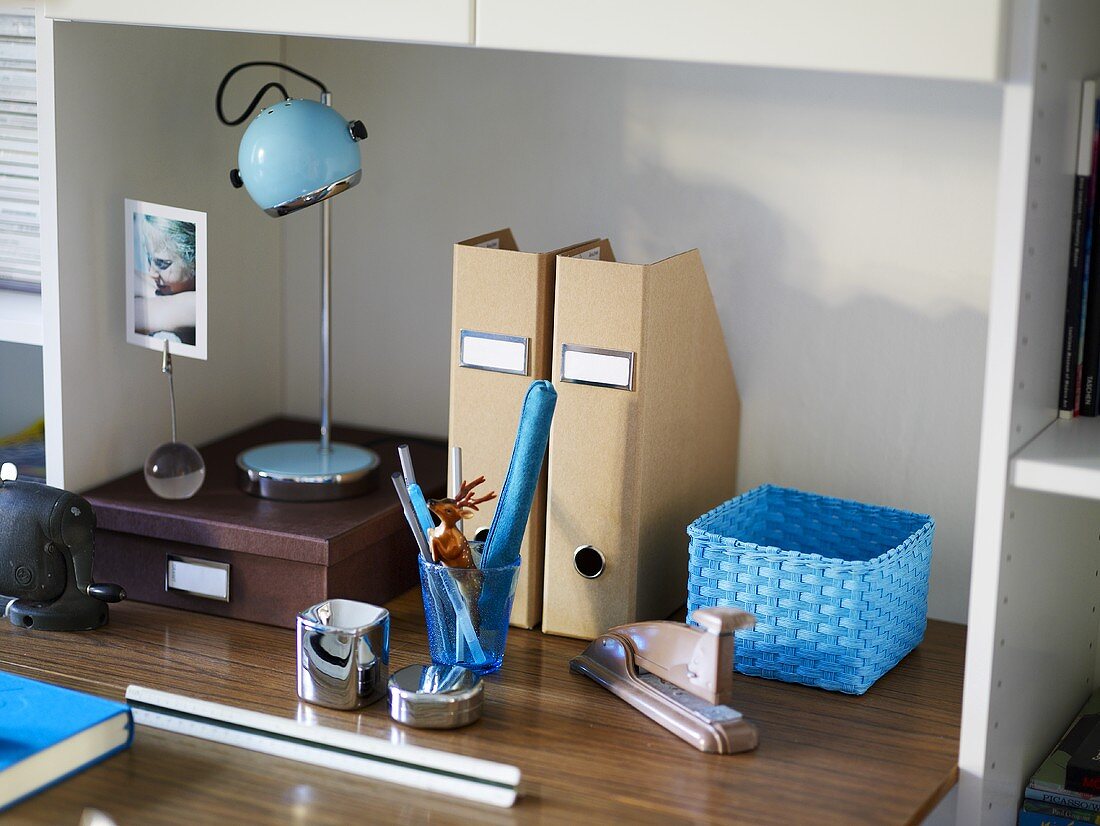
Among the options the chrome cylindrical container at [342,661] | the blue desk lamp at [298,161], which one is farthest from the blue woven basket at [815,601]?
the blue desk lamp at [298,161]

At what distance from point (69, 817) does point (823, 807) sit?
1.65ft

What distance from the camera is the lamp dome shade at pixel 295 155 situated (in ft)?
3.70

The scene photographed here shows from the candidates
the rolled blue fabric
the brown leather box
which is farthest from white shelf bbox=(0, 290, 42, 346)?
the rolled blue fabric

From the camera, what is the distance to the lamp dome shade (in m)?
1.13

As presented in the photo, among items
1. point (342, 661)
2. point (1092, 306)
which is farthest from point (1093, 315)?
point (342, 661)

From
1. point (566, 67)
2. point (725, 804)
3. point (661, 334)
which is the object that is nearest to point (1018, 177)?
point (661, 334)

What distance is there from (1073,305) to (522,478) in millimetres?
443

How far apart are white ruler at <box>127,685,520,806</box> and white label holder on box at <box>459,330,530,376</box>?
0.34 m

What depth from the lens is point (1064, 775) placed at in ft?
3.53

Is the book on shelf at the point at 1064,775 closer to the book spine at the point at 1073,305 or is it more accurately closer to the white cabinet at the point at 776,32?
the book spine at the point at 1073,305

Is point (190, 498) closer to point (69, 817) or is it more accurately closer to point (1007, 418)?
point (69, 817)

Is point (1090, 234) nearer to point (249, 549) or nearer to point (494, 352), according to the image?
point (494, 352)

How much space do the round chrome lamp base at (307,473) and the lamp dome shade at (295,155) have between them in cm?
26

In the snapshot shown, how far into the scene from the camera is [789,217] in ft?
4.23
